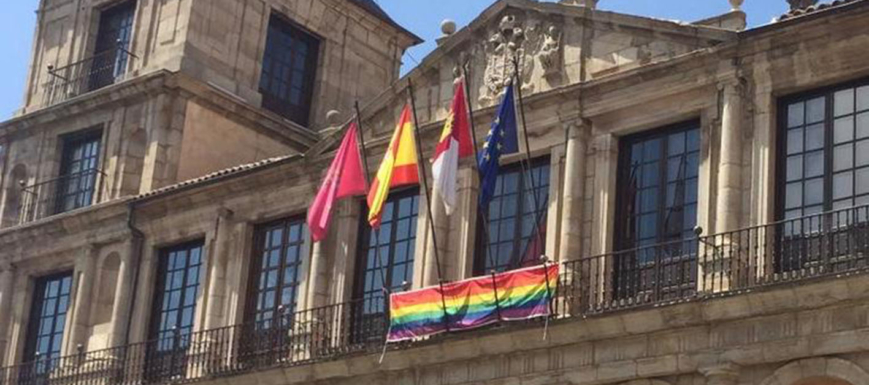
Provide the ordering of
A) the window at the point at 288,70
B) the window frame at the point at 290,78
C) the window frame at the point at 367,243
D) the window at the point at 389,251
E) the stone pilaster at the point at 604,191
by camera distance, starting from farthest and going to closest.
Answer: the window at the point at 288,70, the window frame at the point at 290,78, the window frame at the point at 367,243, the window at the point at 389,251, the stone pilaster at the point at 604,191

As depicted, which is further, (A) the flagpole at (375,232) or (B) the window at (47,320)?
(B) the window at (47,320)

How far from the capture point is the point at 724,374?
18.2 m

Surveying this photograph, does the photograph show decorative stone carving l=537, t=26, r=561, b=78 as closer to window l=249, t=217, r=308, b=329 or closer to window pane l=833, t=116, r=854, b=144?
window pane l=833, t=116, r=854, b=144

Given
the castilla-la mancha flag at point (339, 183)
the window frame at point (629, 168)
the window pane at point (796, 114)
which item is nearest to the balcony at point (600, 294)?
the window frame at point (629, 168)

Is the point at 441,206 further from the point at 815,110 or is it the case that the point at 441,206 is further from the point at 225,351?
the point at 815,110

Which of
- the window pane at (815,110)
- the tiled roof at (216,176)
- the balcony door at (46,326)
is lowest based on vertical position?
the balcony door at (46,326)

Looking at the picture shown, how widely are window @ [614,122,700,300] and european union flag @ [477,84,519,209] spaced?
1445 millimetres

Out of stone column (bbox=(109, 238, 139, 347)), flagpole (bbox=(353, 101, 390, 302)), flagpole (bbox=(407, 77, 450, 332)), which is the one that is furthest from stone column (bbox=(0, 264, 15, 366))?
flagpole (bbox=(407, 77, 450, 332))

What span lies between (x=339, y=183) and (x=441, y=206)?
1372mm

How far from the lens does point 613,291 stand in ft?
65.2

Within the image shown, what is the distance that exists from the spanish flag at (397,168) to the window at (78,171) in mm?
7979

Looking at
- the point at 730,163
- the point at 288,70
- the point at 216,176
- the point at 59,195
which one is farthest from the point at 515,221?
the point at 288,70

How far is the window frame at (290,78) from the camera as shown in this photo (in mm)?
30328

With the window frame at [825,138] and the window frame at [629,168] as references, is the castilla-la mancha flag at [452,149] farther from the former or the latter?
the window frame at [825,138]
